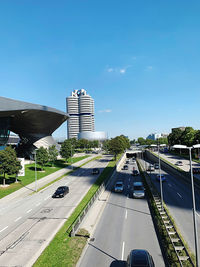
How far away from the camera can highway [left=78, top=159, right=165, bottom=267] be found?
12.7m

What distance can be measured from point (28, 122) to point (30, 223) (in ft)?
175

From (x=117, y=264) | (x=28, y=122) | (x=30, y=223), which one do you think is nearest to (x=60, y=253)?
(x=117, y=264)

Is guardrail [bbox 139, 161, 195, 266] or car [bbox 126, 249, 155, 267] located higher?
car [bbox 126, 249, 155, 267]

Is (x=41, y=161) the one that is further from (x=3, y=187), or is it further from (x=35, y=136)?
(x=35, y=136)

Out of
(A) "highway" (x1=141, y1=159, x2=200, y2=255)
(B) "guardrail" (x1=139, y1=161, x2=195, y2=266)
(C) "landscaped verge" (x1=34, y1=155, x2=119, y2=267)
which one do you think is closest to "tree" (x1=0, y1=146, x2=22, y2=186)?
(C) "landscaped verge" (x1=34, y1=155, x2=119, y2=267)

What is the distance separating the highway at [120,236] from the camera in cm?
1274

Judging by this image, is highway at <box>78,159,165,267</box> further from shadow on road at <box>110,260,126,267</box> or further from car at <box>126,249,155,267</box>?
car at <box>126,249,155,267</box>

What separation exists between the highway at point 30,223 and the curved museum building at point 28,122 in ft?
95.8

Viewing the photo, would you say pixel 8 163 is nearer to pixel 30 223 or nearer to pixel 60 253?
pixel 30 223

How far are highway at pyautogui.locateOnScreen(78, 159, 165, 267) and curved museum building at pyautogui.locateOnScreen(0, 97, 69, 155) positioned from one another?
3987cm

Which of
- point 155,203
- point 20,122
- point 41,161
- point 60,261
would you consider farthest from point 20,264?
point 20,122

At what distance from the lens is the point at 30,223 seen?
19734 mm

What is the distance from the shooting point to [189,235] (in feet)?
51.2

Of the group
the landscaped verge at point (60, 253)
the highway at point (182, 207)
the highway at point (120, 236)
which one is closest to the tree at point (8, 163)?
the highway at point (120, 236)
